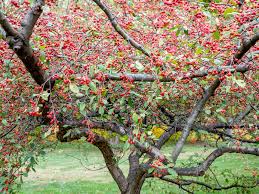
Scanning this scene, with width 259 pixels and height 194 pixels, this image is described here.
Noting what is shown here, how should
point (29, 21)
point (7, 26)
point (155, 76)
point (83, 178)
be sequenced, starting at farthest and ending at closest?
point (83, 178) < point (155, 76) < point (29, 21) < point (7, 26)

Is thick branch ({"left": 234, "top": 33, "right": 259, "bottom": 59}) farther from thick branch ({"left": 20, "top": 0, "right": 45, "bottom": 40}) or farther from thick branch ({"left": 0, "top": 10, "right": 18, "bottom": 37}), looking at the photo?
thick branch ({"left": 0, "top": 10, "right": 18, "bottom": 37})

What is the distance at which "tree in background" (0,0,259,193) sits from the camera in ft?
10.5

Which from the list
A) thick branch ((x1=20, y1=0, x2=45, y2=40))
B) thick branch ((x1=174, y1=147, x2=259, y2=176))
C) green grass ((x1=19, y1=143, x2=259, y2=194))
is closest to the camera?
thick branch ((x1=20, y1=0, x2=45, y2=40))

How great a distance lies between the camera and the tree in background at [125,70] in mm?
3209

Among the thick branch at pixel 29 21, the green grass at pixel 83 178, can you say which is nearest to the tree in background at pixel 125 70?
the thick branch at pixel 29 21

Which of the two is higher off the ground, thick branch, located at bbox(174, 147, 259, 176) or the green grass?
thick branch, located at bbox(174, 147, 259, 176)

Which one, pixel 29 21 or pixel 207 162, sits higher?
pixel 29 21

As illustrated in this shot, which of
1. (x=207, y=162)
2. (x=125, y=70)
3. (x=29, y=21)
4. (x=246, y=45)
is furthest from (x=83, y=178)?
(x=29, y=21)

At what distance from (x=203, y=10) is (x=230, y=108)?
339 cm

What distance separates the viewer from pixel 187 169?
5.18m

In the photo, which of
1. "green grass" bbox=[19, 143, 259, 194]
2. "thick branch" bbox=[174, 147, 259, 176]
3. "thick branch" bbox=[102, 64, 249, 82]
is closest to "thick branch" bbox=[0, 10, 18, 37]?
"thick branch" bbox=[102, 64, 249, 82]

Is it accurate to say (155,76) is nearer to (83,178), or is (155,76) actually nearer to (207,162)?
(207,162)

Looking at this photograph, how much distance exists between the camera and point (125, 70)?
3.64m

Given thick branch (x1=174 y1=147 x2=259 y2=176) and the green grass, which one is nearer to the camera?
thick branch (x1=174 y1=147 x2=259 y2=176)
